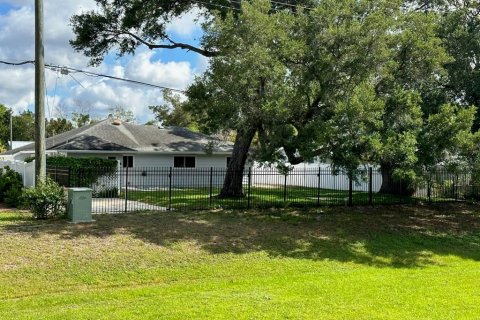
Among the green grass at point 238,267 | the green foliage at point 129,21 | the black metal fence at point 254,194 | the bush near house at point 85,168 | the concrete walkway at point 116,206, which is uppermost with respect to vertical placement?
the green foliage at point 129,21

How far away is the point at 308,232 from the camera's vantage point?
14.1 m

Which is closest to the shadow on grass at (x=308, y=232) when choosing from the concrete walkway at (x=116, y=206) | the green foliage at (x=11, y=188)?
the concrete walkway at (x=116, y=206)

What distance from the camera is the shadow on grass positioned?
12.0 m

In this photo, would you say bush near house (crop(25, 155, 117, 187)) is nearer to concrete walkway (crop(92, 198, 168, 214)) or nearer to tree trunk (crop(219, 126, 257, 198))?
concrete walkway (crop(92, 198, 168, 214))

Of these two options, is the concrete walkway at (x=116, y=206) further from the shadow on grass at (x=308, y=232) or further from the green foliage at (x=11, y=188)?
the green foliage at (x=11, y=188)

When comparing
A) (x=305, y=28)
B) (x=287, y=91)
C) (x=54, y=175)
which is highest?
(x=305, y=28)

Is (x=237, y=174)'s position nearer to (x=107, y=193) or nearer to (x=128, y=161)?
(x=107, y=193)

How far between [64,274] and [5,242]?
232cm

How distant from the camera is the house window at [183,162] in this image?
30.5 meters

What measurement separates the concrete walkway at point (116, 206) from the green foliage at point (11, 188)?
2777 mm

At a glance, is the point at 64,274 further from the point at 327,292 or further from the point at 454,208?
the point at 454,208

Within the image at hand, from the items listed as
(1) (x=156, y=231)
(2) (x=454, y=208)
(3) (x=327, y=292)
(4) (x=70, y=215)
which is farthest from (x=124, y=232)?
(2) (x=454, y=208)

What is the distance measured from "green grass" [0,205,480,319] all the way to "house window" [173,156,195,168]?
1487 centimetres

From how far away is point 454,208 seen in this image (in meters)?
19.7
